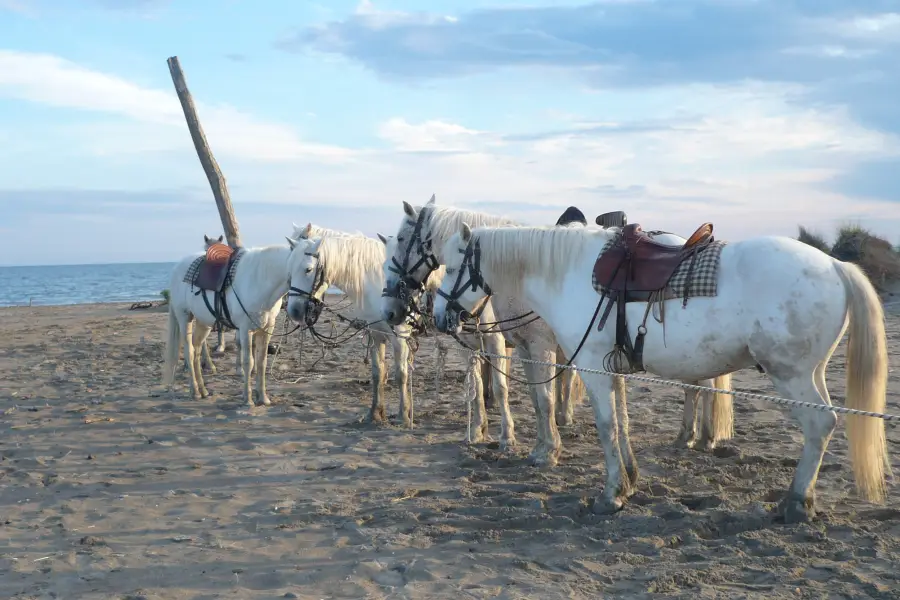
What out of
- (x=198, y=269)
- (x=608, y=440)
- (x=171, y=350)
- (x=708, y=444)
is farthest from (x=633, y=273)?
(x=171, y=350)

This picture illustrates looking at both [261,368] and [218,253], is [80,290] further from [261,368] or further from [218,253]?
[261,368]

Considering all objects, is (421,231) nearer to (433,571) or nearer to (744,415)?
(433,571)

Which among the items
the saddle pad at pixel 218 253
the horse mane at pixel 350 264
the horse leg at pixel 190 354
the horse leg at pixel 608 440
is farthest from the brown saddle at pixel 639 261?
the horse leg at pixel 190 354

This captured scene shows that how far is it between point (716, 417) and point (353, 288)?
11.6ft

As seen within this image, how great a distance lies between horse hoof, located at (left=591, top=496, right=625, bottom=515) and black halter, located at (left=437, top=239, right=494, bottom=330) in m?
1.55

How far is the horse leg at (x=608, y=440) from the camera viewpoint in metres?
4.44

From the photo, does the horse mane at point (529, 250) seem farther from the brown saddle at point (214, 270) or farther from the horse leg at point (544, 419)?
the brown saddle at point (214, 270)

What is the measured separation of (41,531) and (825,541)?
4526 mm

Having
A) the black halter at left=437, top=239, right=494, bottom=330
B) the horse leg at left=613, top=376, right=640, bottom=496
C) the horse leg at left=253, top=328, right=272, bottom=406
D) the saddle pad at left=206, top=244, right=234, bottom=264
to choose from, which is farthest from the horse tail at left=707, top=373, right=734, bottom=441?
the saddle pad at left=206, top=244, right=234, bottom=264

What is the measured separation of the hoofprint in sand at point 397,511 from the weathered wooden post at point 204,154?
11.2 ft

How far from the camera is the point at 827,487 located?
15.4 ft

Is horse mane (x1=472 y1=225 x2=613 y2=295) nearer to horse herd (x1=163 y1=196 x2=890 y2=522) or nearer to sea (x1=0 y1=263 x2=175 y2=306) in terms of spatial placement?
horse herd (x1=163 y1=196 x2=890 y2=522)

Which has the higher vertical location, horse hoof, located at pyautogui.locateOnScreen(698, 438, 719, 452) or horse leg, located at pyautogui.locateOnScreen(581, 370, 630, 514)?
horse leg, located at pyautogui.locateOnScreen(581, 370, 630, 514)

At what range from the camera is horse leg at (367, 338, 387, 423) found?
7035mm
